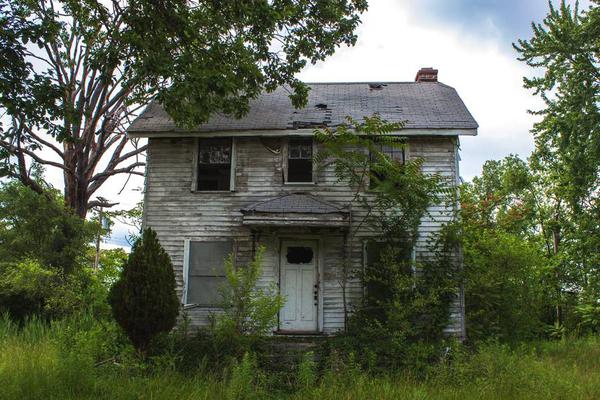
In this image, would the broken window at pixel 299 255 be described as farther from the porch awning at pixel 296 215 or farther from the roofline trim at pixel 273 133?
the roofline trim at pixel 273 133

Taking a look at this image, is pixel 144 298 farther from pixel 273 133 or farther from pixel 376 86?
pixel 376 86

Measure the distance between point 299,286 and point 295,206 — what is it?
214cm

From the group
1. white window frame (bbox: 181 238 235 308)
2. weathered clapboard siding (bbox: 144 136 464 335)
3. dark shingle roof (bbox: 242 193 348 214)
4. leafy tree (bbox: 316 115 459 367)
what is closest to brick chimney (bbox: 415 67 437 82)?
weathered clapboard siding (bbox: 144 136 464 335)

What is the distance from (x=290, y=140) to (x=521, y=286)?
291 inches

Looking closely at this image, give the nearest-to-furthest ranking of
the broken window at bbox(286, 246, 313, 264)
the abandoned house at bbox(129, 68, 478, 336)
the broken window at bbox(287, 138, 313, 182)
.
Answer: the abandoned house at bbox(129, 68, 478, 336)
the broken window at bbox(286, 246, 313, 264)
the broken window at bbox(287, 138, 313, 182)

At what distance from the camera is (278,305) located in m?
9.38

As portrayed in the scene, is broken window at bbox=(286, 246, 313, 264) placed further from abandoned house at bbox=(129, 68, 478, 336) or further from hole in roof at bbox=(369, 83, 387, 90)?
hole in roof at bbox=(369, 83, 387, 90)

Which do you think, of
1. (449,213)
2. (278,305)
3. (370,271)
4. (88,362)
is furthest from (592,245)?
(88,362)

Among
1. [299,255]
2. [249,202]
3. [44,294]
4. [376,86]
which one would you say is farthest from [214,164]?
[376,86]

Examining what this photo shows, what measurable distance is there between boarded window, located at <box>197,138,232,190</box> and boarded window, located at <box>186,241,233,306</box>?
5.11ft

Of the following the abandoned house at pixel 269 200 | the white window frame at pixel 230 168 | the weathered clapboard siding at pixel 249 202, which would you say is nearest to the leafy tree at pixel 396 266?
the weathered clapboard siding at pixel 249 202

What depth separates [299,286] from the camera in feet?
42.3

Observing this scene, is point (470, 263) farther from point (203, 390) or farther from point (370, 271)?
point (203, 390)

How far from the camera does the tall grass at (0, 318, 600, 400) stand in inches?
273
